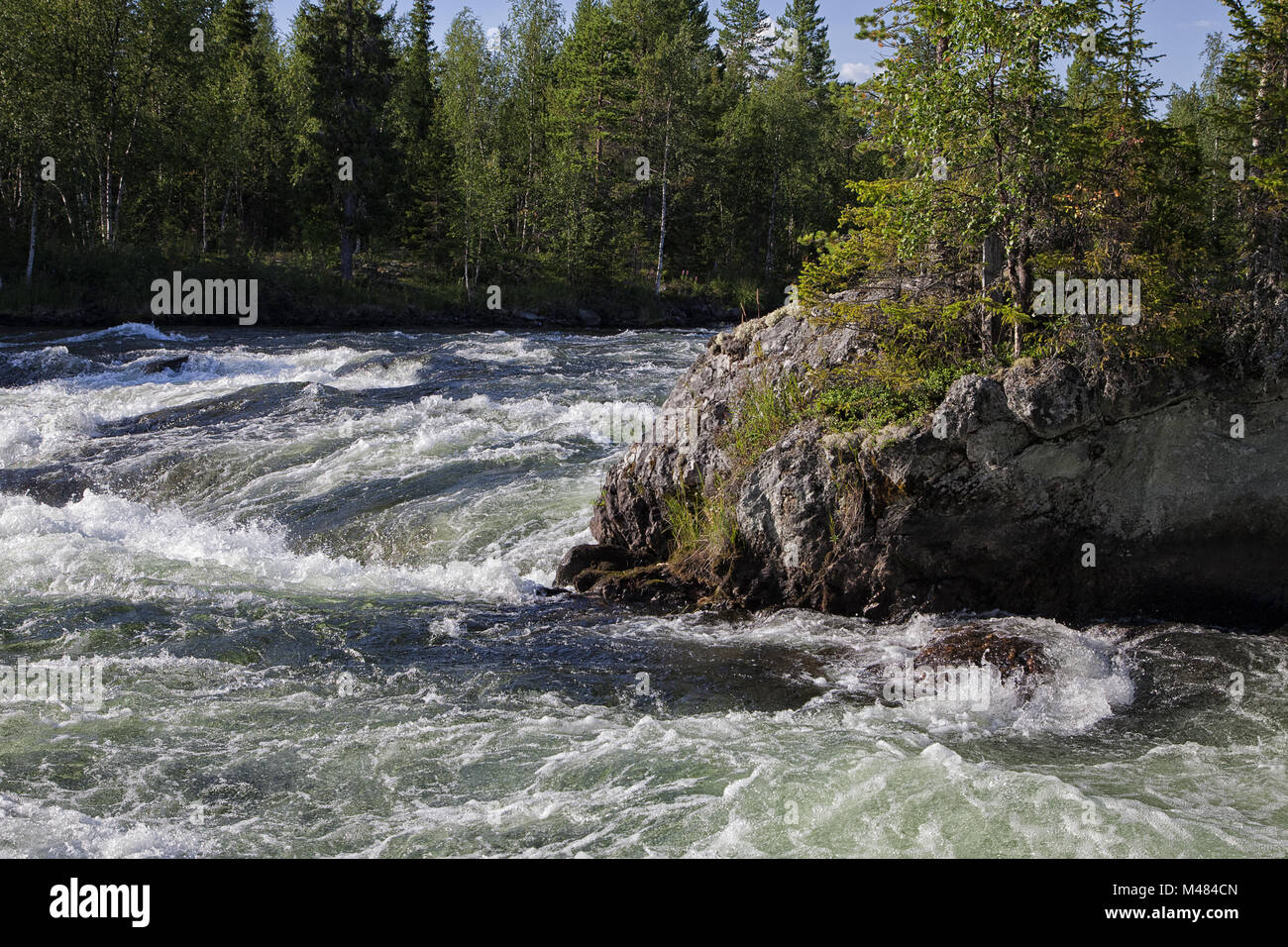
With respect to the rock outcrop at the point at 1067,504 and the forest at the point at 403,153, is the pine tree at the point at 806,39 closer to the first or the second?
the forest at the point at 403,153

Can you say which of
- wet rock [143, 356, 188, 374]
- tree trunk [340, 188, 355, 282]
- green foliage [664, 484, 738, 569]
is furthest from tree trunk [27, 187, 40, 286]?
green foliage [664, 484, 738, 569]

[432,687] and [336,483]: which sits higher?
[336,483]

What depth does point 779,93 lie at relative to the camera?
5741 centimetres

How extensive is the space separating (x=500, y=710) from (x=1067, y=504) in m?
5.79

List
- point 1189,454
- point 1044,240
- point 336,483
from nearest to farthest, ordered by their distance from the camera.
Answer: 1. point 1189,454
2. point 1044,240
3. point 336,483

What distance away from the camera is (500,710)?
27.5 feet

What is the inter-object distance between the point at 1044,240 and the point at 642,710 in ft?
22.1

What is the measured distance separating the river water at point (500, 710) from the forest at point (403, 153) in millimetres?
31354

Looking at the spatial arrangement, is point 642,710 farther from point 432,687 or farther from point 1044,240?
point 1044,240

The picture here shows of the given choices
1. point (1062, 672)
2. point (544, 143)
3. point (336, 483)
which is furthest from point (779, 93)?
point (1062, 672)

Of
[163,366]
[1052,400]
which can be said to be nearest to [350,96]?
[163,366]

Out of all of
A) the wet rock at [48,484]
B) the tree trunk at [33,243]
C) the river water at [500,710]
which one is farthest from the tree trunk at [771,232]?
the wet rock at [48,484]
